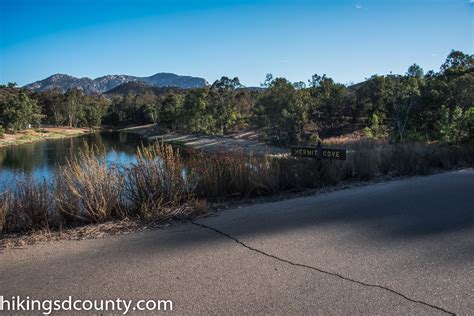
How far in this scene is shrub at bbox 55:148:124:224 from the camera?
5578 millimetres

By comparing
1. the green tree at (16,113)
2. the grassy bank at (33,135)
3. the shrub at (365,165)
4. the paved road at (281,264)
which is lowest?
the paved road at (281,264)

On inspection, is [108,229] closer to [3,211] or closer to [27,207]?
[27,207]

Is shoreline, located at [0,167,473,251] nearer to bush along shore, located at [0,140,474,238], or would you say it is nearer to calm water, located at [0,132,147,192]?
bush along shore, located at [0,140,474,238]

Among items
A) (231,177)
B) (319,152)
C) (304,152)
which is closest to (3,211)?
(231,177)

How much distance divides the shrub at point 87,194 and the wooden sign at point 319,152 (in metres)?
4.20

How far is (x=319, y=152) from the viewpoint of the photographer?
8227 mm

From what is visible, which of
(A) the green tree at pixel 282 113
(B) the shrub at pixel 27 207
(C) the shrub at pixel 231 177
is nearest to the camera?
(B) the shrub at pixel 27 207

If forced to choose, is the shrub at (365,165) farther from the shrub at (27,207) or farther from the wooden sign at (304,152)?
the shrub at (27,207)

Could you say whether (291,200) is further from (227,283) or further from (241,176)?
(227,283)

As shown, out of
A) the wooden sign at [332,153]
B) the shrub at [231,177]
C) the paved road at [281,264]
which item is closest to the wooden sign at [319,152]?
the wooden sign at [332,153]

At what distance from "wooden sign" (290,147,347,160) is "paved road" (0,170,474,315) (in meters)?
2.27

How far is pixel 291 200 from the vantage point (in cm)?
677

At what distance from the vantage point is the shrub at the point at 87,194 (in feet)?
18.3

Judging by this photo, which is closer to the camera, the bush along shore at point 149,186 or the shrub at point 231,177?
the bush along shore at point 149,186
